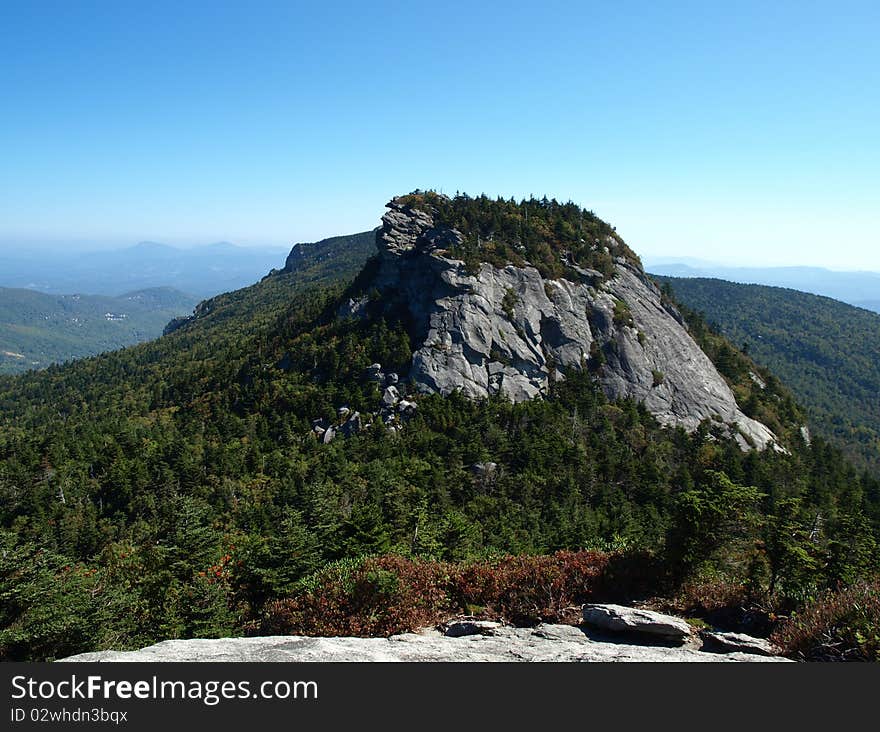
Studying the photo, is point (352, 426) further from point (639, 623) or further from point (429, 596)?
point (639, 623)

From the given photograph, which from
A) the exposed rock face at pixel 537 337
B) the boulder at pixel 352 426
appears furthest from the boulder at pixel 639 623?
the exposed rock face at pixel 537 337

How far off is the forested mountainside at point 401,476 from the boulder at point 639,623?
3.33 metres

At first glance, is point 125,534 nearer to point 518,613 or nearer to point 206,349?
point 518,613

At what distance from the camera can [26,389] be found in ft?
606

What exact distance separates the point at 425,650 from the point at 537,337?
89050mm

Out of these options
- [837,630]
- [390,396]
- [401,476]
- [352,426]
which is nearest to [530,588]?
[837,630]

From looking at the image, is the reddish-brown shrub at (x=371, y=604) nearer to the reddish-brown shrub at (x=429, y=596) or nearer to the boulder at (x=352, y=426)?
the reddish-brown shrub at (x=429, y=596)

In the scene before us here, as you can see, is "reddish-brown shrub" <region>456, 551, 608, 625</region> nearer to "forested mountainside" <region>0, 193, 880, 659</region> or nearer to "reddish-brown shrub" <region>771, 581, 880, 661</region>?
"forested mountainside" <region>0, 193, 880, 659</region>

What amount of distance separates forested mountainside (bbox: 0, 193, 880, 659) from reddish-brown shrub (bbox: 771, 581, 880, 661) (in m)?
0.49

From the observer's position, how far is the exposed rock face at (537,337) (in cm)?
9331

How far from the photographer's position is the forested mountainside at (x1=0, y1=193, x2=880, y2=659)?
19891 millimetres

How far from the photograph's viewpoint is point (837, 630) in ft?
40.9

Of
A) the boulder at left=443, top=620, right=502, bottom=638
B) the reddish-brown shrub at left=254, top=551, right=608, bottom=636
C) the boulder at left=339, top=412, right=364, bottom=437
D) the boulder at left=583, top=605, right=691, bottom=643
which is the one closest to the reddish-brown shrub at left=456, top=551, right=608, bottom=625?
the reddish-brown shrub at left=254, top=551, right=608, bottom=636

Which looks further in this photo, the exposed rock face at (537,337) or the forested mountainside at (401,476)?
the exposed rock face at (537,337)
